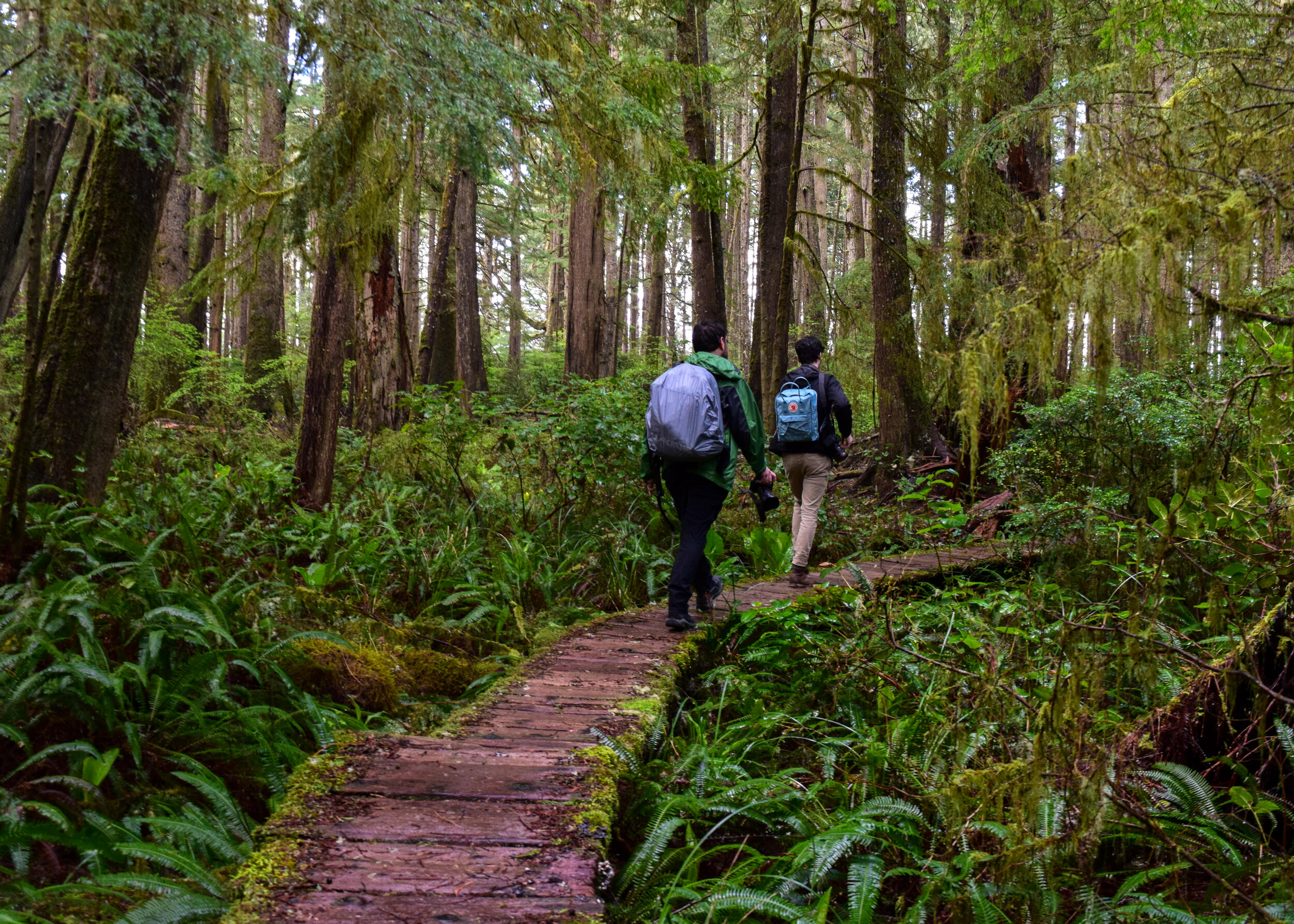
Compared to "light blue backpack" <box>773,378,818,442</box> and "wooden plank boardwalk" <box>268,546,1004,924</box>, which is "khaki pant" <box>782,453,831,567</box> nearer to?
"light blue backpack" <box>773,378,818,442</box>

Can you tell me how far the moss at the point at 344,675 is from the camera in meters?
4.50

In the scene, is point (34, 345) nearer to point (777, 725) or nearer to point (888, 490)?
point (777, 725)

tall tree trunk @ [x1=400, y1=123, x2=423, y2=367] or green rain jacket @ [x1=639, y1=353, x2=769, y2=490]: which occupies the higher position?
tall tree trunk @ [x1=400, y1=123, x2=423, y2=367]

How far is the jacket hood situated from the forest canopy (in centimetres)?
86

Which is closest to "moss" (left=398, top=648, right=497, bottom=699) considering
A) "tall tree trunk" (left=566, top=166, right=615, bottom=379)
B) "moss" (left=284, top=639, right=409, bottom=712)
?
"moss" (left=284, top=639, right=409, bottom=712)

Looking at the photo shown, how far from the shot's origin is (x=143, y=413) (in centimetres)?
1000

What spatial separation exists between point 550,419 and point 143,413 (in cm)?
508

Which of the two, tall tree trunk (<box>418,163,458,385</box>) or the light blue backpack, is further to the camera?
tall tree trunk (<box>418,163,458,385</box>)

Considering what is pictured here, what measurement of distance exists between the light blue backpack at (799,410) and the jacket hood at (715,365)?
150cm

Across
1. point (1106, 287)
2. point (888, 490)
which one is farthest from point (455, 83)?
point (888, 490)

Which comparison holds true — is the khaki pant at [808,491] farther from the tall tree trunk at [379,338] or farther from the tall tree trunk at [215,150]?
the tall tree trunk at [215,150]

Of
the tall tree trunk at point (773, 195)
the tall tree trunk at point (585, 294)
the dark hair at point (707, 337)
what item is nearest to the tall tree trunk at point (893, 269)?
the tall tree trunk at point (773, 195)

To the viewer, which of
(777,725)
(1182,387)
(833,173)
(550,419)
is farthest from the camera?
Answer: (833,173)

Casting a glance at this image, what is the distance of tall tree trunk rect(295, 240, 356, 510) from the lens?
25.6 feet
